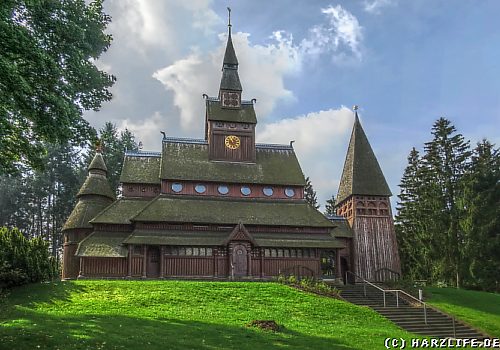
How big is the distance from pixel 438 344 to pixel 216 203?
68.6ft

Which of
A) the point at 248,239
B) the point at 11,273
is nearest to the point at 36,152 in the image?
the point at 11,273

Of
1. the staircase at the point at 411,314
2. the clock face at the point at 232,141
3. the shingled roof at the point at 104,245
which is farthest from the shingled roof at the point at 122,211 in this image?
the staircase at the point at 411,314

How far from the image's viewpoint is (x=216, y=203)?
37.2m

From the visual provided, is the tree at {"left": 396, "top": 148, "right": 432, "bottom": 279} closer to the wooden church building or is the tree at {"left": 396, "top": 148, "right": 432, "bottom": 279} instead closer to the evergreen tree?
the evergreen tree

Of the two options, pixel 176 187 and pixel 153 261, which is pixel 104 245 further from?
pixel 176 187

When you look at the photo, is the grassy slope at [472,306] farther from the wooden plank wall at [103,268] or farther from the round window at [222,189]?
the wooden plank wall at [103,268]

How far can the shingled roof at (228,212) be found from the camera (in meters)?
34.3

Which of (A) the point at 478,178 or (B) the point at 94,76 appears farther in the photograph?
(A) the point at 478,178

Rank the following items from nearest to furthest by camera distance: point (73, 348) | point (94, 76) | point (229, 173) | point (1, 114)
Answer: point (73, 348) → point (1, 114) → point (94, 76) → point (229, 173)

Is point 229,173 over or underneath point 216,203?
over

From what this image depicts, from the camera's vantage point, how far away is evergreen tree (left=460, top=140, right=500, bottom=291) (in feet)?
136

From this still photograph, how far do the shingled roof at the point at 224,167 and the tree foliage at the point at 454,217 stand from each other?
15.2 metres

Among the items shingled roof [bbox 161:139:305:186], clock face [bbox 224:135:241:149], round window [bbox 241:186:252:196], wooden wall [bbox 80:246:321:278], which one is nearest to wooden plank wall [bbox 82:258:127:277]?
wooden wall [bbox 80:246:321:278]

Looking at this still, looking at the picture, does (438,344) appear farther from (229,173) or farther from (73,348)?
(229,173)
